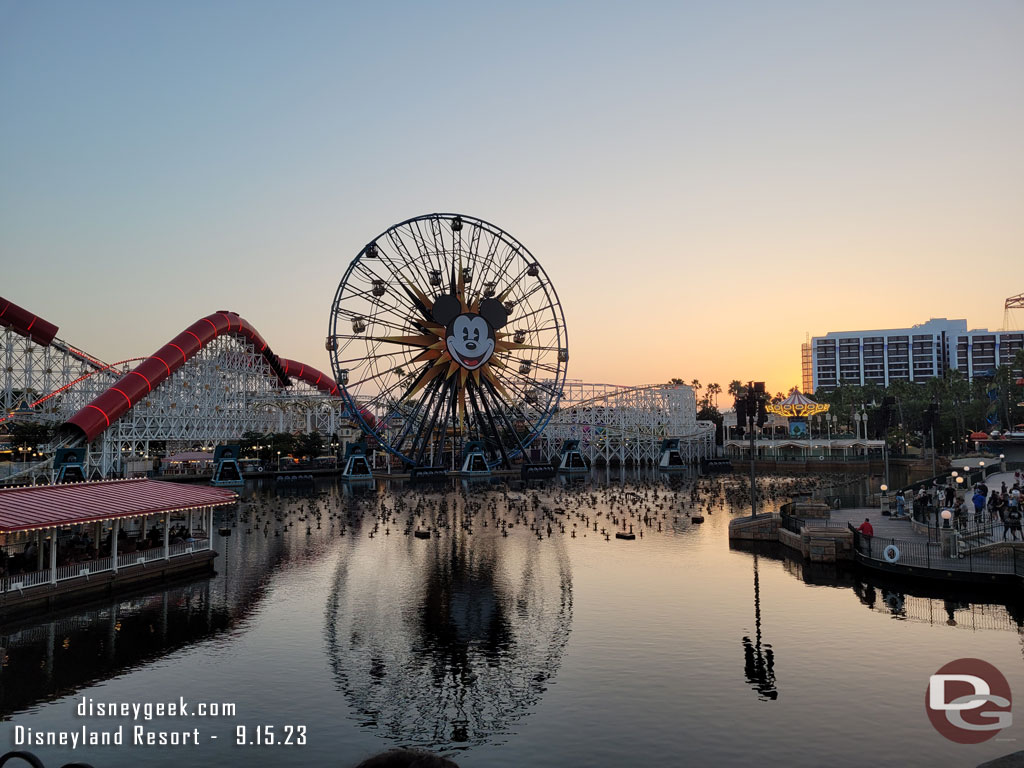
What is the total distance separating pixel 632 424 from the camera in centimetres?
14550

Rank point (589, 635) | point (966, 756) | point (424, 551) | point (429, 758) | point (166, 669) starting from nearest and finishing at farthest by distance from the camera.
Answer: point (429, 758)
point (966, 756)
point (166, 669)
point (589, 635)
point (424, 551)

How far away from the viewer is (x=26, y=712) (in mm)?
19797

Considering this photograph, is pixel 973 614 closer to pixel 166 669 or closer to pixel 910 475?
pixel 166 669

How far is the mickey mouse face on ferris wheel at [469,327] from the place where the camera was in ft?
299

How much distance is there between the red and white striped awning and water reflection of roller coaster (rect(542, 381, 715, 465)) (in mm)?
106203

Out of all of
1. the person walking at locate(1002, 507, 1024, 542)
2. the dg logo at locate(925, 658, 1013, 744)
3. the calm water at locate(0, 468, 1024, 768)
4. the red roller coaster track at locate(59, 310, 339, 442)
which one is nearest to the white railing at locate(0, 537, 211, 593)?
the calm water at locate(0, 468, 1024, 768)

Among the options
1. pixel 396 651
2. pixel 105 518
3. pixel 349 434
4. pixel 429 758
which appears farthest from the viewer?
pixel 349 434

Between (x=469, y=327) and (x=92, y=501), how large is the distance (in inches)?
2445

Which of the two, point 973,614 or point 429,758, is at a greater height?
point 429,758

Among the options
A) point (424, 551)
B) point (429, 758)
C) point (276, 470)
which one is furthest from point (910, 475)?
point (429, 758)

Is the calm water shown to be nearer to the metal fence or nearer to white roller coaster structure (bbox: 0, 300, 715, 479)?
the metal fence

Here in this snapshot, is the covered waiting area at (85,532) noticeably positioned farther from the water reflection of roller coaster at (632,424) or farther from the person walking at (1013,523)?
the water reflection of roller coaster at (632,424)

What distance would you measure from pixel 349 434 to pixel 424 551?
111m

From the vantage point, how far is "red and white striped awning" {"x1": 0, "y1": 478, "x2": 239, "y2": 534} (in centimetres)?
2888
